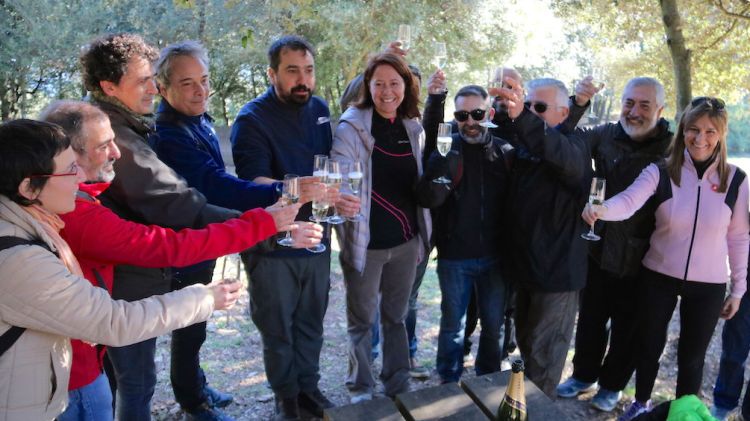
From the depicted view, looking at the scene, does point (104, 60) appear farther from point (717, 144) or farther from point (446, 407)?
point (717, 144)

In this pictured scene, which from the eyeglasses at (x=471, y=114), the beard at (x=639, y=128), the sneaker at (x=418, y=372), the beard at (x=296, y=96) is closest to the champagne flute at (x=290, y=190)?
the beard at (x=296, y=96)

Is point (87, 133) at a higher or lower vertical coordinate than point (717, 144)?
lower

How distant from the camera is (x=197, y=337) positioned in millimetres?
3588

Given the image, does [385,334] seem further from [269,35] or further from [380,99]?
[269,35]

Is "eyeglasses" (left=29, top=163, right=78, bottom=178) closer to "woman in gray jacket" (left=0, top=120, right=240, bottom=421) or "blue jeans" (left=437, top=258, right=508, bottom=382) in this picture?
"woman in gray jacket" (left=0, top=120, right=240, bottom=421)

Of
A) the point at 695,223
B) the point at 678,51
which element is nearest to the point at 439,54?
the point at 695,223

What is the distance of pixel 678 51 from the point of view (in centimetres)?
589

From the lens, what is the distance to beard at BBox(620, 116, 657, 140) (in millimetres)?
4070

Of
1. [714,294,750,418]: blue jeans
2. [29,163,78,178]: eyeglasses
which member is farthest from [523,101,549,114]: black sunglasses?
[29,163,78,178]: eyeglasses

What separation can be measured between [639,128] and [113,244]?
3.75 metres

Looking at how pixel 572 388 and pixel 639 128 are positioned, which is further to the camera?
pixel 572 388

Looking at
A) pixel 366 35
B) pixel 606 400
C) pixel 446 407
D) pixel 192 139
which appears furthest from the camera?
pixel 366 35

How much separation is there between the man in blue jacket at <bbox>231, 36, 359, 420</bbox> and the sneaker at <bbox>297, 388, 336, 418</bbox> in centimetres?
12

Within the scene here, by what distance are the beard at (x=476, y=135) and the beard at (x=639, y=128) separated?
47.9 inches
